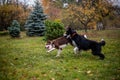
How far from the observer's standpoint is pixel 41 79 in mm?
8000

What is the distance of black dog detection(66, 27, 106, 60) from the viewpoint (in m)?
11.2

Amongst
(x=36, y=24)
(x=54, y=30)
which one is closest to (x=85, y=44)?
(x=54, y=30)

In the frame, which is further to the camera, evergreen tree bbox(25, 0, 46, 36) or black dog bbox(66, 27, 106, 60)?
evergreen tree bbox(25, 0, 46, 36)

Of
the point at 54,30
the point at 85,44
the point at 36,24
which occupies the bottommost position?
the point at 36,24

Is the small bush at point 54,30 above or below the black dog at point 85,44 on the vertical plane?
below

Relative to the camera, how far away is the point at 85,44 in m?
11.5

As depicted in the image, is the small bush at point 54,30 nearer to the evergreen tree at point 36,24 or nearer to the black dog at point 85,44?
the evergreen tree at point 36,24

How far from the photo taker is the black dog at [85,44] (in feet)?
36.8

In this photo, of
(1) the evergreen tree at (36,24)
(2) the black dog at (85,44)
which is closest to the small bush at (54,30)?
(1) the evergreen tree at (36,24)

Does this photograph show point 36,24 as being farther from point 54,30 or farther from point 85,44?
point 85,44

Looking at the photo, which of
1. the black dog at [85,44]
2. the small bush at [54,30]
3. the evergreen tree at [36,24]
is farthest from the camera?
the evergreen tree at [36,24]

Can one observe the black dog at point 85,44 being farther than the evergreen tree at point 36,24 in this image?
No

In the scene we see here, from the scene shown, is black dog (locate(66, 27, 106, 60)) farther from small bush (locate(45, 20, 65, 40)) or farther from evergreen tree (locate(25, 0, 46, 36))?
evergreen tree (locate(25, 0, 46, 36))

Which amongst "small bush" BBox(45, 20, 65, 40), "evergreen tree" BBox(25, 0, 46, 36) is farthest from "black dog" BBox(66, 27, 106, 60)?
"evergreen tree" BBox(25, 0, 46, 36)
